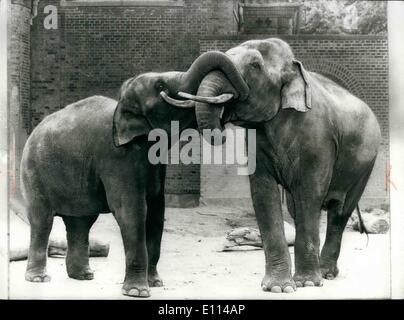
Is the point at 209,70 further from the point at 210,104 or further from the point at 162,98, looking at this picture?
the point at 162,98

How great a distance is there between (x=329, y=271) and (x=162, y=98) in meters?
2.85

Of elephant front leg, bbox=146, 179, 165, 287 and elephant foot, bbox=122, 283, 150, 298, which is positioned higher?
elephant front leg, bbox=146, 179, 165, 287

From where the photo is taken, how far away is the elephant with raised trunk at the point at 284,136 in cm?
838

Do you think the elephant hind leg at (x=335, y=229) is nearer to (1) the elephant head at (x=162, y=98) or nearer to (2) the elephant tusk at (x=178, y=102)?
(1) the elephant head at (x=162, y=98)

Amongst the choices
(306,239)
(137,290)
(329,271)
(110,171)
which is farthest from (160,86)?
(329,271)

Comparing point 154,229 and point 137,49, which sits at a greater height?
point 137,49

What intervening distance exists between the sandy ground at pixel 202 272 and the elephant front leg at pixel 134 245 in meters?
0.19

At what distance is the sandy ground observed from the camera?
8.95m

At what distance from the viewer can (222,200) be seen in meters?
13.1

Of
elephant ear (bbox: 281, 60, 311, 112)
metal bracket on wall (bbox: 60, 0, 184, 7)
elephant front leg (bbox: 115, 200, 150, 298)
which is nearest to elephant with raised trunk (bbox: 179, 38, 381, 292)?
elephant ear (bbox: 281, 60, 311, 112)

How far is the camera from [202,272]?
10.2m

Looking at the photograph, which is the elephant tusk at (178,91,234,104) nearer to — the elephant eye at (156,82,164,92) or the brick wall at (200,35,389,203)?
the elephant eye at (156,82,164,92)

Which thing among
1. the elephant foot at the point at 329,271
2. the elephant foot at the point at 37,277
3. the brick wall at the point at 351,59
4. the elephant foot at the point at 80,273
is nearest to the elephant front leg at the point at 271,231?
the elephant foot at the point at 329,271

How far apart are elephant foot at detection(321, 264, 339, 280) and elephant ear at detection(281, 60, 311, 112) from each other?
1.99m
